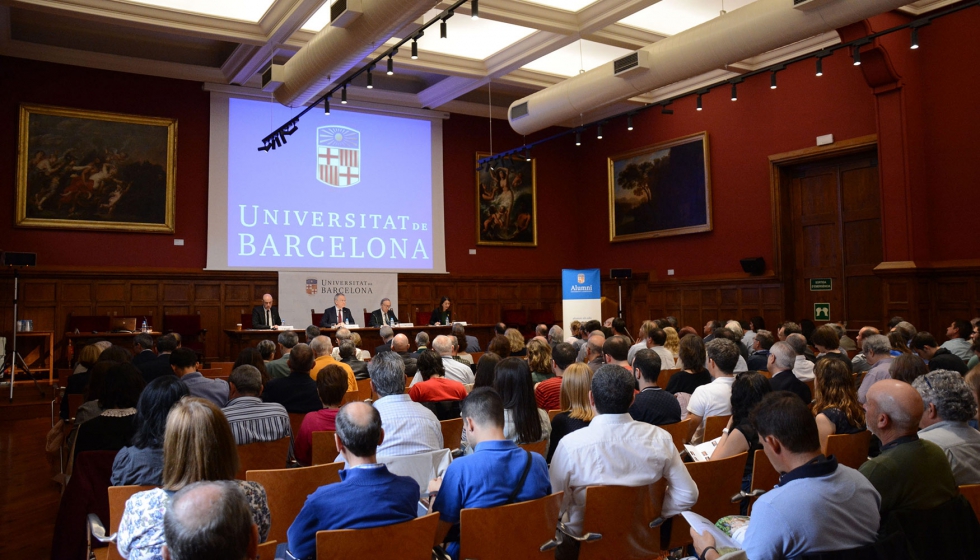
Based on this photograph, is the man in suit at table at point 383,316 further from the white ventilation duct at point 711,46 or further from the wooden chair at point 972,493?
the wooden chair at point 972,493

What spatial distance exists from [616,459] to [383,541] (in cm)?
110

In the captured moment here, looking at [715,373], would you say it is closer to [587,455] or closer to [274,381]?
[587,455]

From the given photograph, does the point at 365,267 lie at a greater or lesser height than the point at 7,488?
greater

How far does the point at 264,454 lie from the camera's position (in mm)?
3752

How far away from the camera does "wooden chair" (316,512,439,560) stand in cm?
207

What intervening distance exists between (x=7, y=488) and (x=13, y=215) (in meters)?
7.26

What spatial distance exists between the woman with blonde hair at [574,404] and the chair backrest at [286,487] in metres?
1.22

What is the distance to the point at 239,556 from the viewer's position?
1432mm

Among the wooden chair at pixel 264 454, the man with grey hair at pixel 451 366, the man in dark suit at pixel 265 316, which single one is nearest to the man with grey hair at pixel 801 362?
the man with grey hair at pixel 451 366

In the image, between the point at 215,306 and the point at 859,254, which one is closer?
the point at 859,254

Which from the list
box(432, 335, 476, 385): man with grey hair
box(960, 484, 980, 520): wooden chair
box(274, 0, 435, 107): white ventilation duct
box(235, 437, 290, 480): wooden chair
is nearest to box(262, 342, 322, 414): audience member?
box(235, 437, 290, 480): wooden chair

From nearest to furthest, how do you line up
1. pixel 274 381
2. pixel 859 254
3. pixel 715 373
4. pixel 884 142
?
1. pixel 715 373
2. pixel 274 381
3. pixel 884 142
4. pixel 859 254

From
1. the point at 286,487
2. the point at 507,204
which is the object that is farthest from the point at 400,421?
the point at 507,204

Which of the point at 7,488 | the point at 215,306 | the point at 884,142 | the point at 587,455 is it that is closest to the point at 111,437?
the point at 587,455
